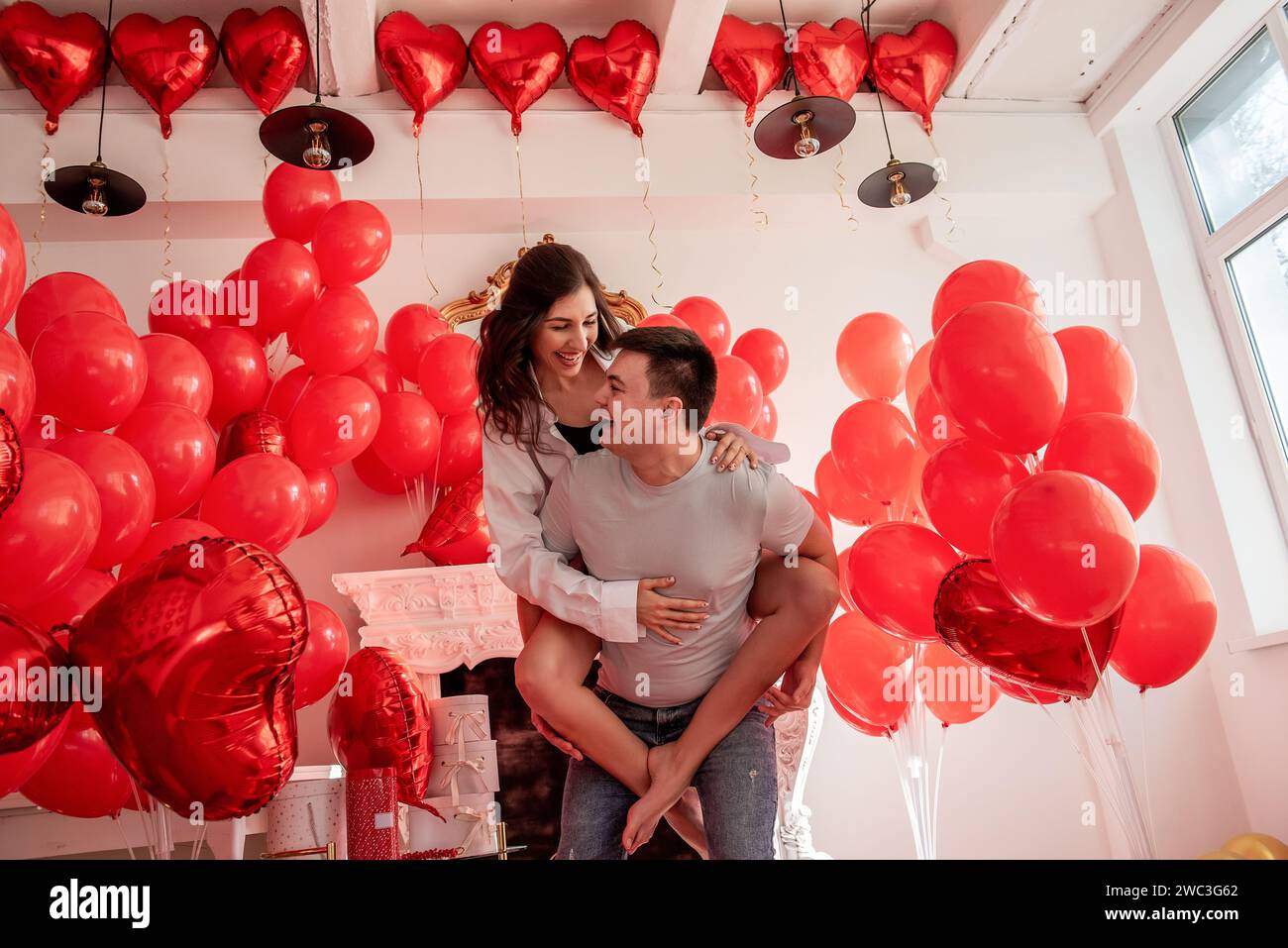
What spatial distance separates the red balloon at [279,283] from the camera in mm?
3094

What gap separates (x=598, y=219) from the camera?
418cm

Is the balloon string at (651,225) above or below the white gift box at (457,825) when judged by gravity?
above

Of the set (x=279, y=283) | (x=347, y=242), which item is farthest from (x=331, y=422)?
(x=347, y=242)

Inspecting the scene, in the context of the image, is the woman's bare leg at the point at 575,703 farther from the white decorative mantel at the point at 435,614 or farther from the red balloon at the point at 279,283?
the red balloon at the point at 279,283

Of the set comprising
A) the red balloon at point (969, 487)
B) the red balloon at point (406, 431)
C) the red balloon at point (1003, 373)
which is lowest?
the red balloon at point (969, 487)

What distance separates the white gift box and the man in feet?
2.48

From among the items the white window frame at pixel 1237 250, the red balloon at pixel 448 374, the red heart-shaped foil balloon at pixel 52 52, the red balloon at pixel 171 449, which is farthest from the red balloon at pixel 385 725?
the white window frame at pixel 1237 250

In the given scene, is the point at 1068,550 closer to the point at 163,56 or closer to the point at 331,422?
the point at 331,422

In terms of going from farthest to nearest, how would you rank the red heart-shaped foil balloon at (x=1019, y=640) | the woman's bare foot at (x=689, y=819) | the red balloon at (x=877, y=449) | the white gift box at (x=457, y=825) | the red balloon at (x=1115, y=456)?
1. the red balloon at (x=877, y=449)
2. the white gift box at (x=457, y=825)
3. the red balloon at (x=1115, y=456)
4. the red heart-shaped foil balloon at (x=1019, y=640)
5. the woman's bare foot at (x=689, y=819)

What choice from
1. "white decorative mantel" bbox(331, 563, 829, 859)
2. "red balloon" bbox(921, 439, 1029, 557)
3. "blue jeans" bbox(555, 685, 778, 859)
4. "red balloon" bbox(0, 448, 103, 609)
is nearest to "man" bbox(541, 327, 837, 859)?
"blue jeans" bbox(555, 685, 778, 859)

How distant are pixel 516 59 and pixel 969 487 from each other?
2.73 metres

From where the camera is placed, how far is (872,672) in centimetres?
257

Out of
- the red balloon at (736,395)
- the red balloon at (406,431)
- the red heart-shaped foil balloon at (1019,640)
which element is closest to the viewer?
the red heart-shaped foil balloon at (1019,640)

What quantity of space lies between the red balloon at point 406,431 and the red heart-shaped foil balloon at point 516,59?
4.69 ft
